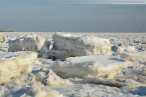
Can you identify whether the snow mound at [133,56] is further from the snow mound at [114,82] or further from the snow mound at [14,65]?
the snow mound at [14,65]

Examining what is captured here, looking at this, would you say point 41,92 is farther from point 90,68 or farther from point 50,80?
point 90,68

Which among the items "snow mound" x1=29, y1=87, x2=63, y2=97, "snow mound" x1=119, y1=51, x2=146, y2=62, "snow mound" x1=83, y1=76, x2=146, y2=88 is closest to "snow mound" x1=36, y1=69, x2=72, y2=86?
"snow mound" x1=83, y1=76, x2=146, y2=88

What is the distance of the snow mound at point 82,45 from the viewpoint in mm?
5699

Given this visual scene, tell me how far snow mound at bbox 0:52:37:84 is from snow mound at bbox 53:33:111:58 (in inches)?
82.4

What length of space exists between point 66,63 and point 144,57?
2.34 m

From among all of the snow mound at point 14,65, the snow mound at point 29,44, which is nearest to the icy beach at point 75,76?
the snow mound at point 14,65

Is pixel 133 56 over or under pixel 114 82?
over

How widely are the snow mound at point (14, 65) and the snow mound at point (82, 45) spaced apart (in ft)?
6.86

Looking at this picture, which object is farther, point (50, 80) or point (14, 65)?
point (14, 65)

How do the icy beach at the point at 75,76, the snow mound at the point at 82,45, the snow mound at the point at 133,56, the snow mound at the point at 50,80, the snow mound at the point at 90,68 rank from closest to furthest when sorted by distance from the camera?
the icy beach at the point at 75,76, the snow mound at the point at 50,80, the snow mound at the point at 90,68, the snow mound at the point at 133,56, the snow mound at the point at 82,45

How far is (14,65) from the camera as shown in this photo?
3.45 metres

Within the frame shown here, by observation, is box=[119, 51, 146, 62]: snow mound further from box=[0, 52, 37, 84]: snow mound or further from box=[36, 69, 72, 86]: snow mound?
box=[36, 69, 72, 86]: snow mound

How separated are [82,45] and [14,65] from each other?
99.0 inches

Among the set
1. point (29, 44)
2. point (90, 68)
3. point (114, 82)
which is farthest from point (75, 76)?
point (29, 44)
